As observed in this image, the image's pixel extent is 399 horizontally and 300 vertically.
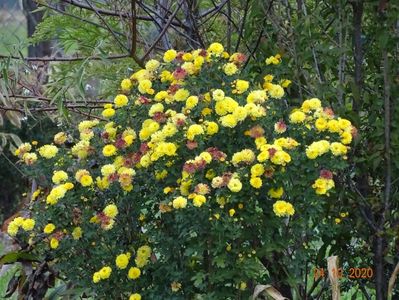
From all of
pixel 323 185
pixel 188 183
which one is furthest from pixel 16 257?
pixel 323 185

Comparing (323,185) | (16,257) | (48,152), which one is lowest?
(16,257)

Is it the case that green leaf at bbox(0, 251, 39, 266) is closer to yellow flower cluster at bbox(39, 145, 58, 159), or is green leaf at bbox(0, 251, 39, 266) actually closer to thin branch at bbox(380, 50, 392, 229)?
yellow flower cluster at bbox(39, 145, 58, 159)

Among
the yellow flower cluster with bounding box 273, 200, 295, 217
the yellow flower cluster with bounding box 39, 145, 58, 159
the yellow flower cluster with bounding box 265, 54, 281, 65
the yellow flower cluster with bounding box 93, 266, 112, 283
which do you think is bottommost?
the yellow flower cluster with bounding box 93, 266, 112, 283

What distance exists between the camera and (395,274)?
3379 millimetres

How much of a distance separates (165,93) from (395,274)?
1.12m

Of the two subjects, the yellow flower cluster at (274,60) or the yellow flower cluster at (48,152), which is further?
the yellow flower cluster at (274,60)

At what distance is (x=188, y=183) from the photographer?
10.1 feet

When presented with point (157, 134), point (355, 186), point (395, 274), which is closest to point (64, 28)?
point (157, 134)

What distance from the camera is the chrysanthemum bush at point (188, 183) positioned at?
3.05 meters

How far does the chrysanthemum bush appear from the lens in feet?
10.0
